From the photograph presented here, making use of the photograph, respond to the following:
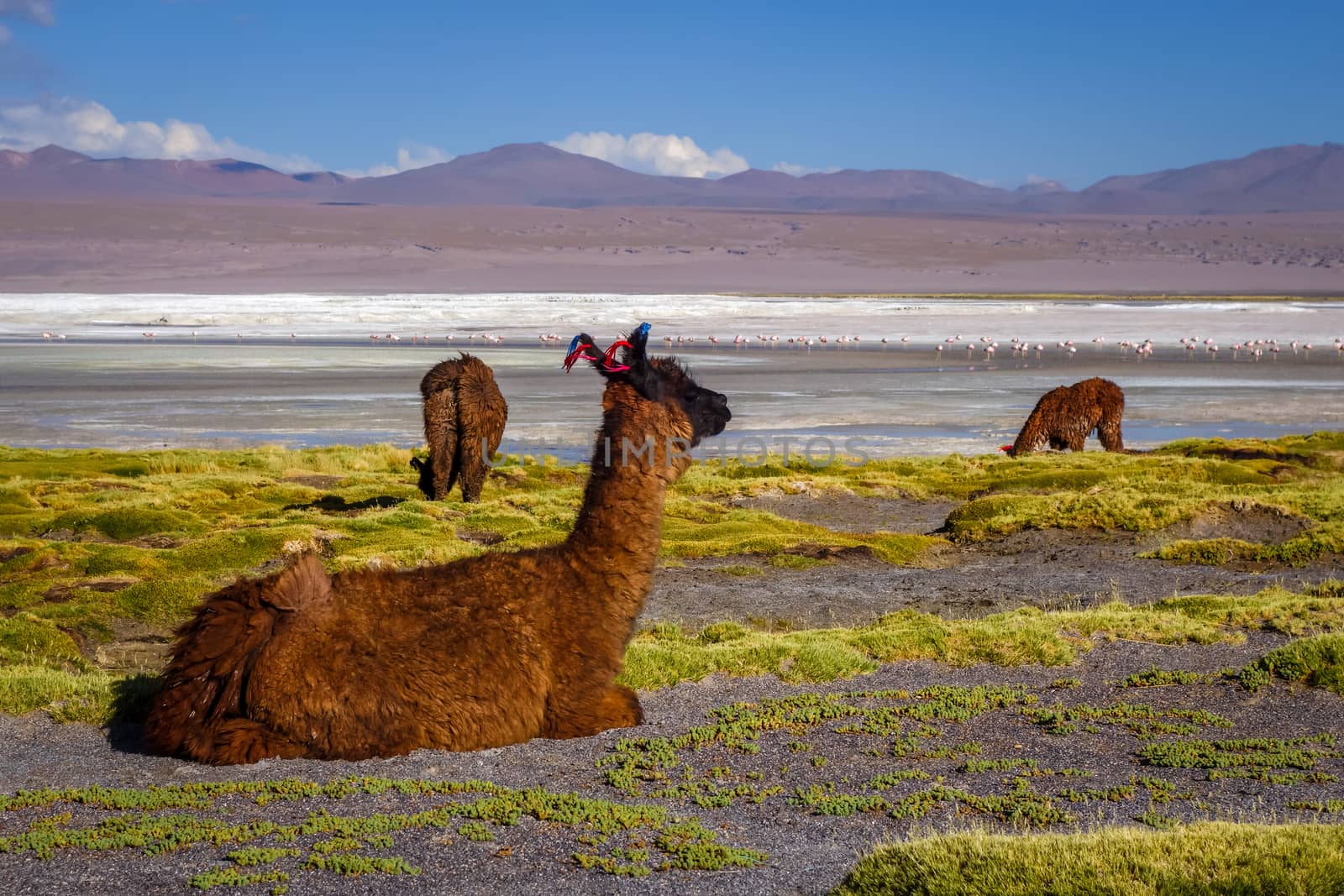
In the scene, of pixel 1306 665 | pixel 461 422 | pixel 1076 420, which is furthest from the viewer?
pixel 1076 420

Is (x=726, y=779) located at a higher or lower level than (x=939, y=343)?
lower

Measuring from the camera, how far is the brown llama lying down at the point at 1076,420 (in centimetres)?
2489

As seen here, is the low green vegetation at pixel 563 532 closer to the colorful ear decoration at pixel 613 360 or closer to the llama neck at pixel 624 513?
the llama neck at pixel 624 513

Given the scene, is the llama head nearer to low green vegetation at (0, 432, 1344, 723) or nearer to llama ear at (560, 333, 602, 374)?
llama ear at (560, 333, 602, 374)

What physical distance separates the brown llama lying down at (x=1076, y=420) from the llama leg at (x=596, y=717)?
1831 cm

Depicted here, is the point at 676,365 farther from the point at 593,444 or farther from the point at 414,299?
the point at 414,299


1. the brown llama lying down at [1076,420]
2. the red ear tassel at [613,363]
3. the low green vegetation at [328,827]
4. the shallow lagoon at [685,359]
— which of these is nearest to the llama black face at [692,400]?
the red ear tassel at [613,363]

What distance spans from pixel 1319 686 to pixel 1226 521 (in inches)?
353

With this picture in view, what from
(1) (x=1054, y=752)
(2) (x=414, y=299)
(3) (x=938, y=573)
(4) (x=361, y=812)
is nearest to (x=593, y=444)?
(4) (x=361, y=812)

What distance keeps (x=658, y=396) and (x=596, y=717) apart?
1877 mm

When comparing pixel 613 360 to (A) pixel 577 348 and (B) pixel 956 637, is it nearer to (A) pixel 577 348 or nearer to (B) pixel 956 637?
(A) pixel 577 348

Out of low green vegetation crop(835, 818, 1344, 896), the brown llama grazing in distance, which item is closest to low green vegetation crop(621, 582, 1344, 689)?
the brown llama grazing in distance

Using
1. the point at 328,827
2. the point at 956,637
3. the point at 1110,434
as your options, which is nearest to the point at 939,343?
the point at 1110,434

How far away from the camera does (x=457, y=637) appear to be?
24.1 ft
